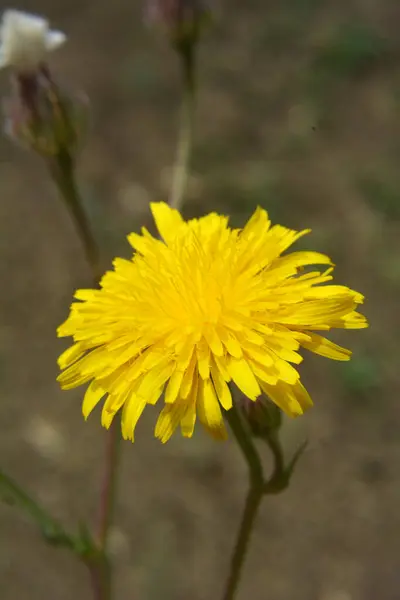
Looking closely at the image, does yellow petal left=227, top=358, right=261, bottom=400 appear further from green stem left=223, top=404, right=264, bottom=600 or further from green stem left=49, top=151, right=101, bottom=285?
green stem left=49, top=151, right=101, bottom=285

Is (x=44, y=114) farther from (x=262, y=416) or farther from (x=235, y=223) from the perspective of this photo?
(x=235, y=223)

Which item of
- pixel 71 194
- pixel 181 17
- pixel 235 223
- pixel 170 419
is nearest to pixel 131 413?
pixel 170 419

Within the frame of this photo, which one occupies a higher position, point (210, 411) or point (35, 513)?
point (210, 411)

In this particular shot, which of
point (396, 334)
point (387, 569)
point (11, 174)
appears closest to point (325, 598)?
point (387, 569)

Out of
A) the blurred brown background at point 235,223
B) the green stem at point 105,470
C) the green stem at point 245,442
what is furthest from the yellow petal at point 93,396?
the blurred brown background at point 235,223

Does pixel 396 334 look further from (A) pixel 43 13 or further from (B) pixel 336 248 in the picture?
(A) pixel 43 13

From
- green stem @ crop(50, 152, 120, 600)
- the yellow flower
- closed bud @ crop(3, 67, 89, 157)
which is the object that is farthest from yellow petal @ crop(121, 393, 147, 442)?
closed bud @ crop(3, 67, 89, 157)

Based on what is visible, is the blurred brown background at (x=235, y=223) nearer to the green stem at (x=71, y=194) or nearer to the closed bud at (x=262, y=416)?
the green stem at (x=71, y=194)
